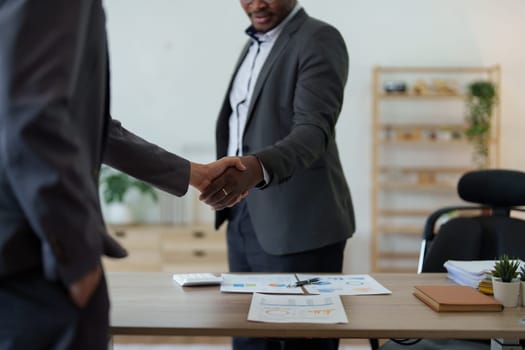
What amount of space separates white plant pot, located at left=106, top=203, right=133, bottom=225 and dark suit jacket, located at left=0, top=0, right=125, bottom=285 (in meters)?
3.71

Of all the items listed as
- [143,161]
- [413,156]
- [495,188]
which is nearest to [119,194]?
[413,156]

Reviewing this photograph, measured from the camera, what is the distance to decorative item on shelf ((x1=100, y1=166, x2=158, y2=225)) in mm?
4488

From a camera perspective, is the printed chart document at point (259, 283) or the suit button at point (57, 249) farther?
the printed chart document at point (259, 283)

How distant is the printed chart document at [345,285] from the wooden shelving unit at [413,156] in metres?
3.02

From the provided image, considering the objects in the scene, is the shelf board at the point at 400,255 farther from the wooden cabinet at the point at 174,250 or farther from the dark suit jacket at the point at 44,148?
the dark suit jacket at the point at 44,148

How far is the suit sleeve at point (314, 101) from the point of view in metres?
1.80

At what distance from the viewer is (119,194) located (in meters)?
4.49

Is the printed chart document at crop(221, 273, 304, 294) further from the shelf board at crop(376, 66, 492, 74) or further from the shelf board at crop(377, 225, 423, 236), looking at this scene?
the shelf board at crop(376, 66, 492, 74)

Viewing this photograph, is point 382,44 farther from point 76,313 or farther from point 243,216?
point 76,313

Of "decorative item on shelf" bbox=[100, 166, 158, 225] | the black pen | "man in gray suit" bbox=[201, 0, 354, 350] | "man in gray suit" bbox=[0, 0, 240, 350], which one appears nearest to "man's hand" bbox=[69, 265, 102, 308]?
"man in gray suit" bbox=[0, 0, 240, 350]

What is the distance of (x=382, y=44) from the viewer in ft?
15.7

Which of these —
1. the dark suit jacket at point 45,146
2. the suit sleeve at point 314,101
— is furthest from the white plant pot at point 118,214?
the dark suit jacket at point 45,146

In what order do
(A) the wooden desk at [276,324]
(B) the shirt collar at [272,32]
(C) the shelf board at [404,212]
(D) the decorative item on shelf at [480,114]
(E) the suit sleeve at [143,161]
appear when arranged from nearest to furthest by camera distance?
(A) the wooden desk at [276,324] → (E) the suit sleeve at [143,161] → (B) the shirt collar at [272,32] → (D) the decorative item on shelf at [480,114] → (C) the shelf board at [404,212]

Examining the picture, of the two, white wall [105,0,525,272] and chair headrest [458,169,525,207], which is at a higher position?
white wall [105,0,525,272]
